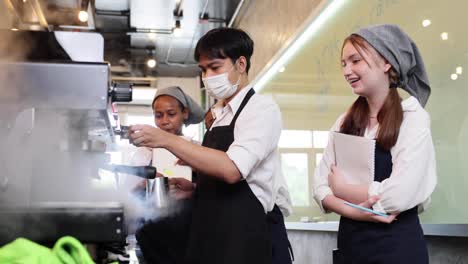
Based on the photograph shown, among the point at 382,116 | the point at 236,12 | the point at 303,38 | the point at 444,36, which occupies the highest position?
the point at 236,12

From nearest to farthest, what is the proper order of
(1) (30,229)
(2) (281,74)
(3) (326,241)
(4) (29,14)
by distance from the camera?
(1) (30,229) < (4) (29,14) < (3) (326,241) < (2) (281,74)

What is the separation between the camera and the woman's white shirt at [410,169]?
52.8 inches

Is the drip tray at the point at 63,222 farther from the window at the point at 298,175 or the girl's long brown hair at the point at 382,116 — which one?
the window at the point at 298,175

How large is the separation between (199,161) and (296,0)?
292cm

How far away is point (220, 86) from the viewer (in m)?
1.57

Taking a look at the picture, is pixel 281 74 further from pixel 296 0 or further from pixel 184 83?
pixel 184 83

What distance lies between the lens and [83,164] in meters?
1.05

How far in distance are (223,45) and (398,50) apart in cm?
49

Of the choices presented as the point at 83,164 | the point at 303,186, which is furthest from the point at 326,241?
the point at 83,164

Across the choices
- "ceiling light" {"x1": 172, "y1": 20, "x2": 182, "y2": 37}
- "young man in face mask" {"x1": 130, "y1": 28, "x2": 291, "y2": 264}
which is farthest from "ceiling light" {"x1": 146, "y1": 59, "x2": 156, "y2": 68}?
"young man in face mask" {"x1": 130, "y1": 28, "x2": 291, "y2": 264}

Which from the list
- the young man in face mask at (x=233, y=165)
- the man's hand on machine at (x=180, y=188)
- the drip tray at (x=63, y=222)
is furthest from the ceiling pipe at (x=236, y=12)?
the drip tray at (x=63, y=222)

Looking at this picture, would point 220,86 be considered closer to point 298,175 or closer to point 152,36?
point 298,175

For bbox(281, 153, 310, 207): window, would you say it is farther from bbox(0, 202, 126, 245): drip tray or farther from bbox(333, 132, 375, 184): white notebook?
bbox(0, 202, 126, 245): drip tray

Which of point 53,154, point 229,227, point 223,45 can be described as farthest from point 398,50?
point 53,154
